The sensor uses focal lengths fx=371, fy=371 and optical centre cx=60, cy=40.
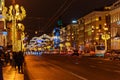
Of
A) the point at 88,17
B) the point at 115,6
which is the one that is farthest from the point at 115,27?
the point at 88,17

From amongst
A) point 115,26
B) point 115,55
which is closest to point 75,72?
point 115,55

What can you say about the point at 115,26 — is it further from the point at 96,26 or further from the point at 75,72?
the point at 75,72

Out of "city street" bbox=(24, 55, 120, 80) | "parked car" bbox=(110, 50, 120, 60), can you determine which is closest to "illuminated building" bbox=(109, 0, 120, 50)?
"parked car" bbox=(110, 50, 120, 60)

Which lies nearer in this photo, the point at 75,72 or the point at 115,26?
the point at 75,72

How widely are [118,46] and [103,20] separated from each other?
1362 inches

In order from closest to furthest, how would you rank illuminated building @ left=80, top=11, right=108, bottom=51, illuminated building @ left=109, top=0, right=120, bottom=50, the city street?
the city street < illuminated building @ left=109, top=0, right=120, bottom=50 < illuminated building @ left=80, top=11, right=108, bottom=51

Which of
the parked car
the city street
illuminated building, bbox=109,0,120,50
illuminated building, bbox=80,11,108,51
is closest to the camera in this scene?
the city street

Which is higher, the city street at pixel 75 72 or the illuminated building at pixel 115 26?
the illuminated building at pixel 115 26

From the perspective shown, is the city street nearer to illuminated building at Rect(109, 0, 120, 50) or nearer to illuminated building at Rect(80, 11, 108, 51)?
illuminated building at Rect(109, 0, 120, 50)

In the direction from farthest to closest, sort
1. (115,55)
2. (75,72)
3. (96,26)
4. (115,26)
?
(96,26), (115,26), (115,55), (75,72)

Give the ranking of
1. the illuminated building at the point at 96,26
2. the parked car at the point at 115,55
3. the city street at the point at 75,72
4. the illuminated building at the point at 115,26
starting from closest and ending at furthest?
1. the city street at the point at 75,72
2. the parked car at the point at 115,55
3. the illuminated building at the point at 115,26
4. the illuminated building at the point at 96,26

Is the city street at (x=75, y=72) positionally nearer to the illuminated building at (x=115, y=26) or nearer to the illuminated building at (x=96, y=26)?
the illuminated building at (x=115, y=26)

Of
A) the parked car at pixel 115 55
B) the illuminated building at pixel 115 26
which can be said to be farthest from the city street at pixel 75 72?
the illuminated building at pixel 115 26

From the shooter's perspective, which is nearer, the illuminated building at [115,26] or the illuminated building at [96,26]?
the illuminated building at [115,26]
